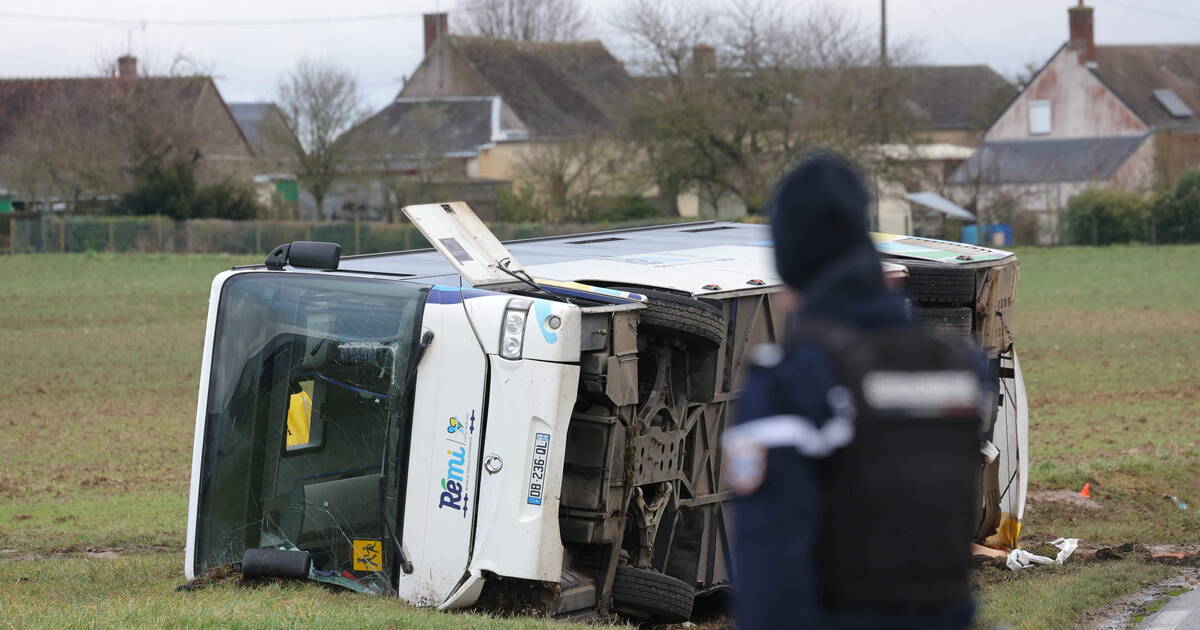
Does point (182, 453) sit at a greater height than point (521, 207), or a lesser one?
lesser

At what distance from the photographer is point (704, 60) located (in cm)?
4928

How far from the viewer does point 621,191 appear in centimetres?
5216

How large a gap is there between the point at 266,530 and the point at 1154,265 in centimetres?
3754

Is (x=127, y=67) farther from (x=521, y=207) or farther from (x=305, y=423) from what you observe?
(x=305, y=423)

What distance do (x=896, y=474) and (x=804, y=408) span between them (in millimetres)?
216

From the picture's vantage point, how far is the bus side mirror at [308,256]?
7.53 metres

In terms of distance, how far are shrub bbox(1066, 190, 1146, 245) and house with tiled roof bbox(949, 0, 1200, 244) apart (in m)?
5.75

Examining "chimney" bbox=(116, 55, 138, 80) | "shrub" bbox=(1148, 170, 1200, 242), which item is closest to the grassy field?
"shrub" bbox=(1148, 170, 1200, 242)

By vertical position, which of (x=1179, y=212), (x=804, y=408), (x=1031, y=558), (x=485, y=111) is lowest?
(x=1031, y=558)

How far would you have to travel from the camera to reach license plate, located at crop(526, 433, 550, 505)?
21.1ft

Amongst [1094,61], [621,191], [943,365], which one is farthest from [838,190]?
[1094,61]

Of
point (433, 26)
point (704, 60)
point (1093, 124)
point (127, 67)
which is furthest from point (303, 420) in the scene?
point (433, 26)

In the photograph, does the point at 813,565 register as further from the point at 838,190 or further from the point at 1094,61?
the point at 1094,61

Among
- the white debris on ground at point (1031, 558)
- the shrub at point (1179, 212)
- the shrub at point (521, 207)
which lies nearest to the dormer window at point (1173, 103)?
the shrub at point (1179, 212)
